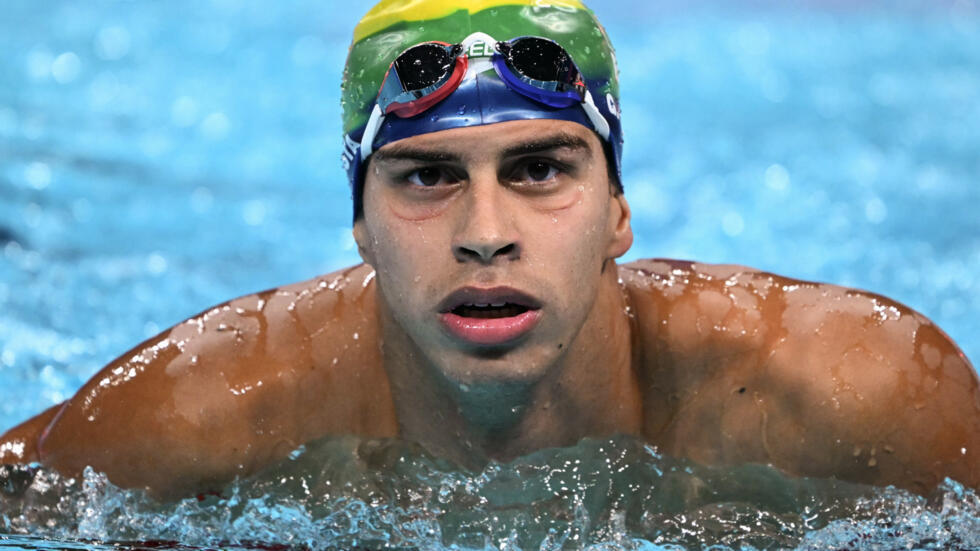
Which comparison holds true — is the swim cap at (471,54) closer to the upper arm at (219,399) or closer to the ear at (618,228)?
the ear at (618,228)

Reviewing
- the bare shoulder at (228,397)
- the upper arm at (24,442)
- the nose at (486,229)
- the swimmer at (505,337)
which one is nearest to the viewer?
the nose at (486,229)

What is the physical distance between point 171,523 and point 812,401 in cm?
124

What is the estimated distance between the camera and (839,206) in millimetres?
5434

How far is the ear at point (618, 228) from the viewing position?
2.39 meters

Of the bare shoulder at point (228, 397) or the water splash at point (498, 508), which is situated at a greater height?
the bare shoulder at point (228, 397)

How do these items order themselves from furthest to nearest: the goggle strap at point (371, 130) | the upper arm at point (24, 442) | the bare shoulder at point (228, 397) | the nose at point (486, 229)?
the upper arm at point (24, 442), the bare shoulder at point (228, 397), the goggle strap at point (371, 130), the nose at point (486, 229)

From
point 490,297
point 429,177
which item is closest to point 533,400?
point 490,297

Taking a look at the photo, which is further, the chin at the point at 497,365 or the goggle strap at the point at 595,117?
the goggle strap at the point at 595,117

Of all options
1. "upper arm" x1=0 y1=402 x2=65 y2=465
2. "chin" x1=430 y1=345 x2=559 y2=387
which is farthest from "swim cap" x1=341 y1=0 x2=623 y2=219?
"upper arm" x1=0 y1=402 x2=65 y2=465

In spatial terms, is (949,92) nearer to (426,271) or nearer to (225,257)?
(225,257)

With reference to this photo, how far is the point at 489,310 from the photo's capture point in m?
2.19

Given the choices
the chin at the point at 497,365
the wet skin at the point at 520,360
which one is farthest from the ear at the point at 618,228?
the chin at the point at 497,365

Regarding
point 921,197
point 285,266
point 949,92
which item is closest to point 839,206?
point 921,197

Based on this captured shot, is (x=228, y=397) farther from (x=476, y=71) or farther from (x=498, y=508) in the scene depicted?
(x=476, y=71)
